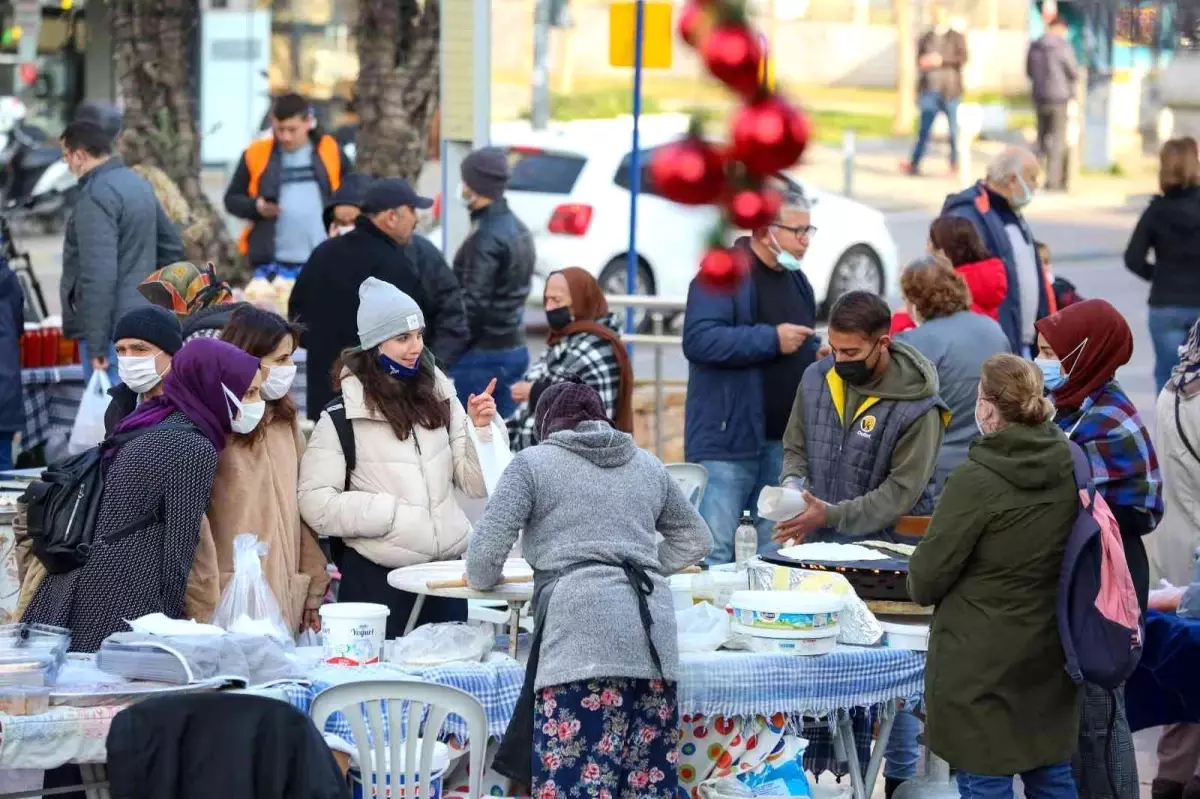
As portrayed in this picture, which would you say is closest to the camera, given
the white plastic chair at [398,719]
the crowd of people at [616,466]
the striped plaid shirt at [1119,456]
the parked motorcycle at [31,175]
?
the white plastic chair at [398,719]

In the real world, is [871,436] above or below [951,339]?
below

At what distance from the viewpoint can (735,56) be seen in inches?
34.5

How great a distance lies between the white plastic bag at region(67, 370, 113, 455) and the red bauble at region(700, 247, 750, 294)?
21.6ft

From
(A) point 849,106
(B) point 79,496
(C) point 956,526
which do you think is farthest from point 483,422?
(A) point 849,106

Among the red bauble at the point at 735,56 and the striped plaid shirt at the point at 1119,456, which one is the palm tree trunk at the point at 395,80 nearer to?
the striped plaid shirt at the point at 1119,456

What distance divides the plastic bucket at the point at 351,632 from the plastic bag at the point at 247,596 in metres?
0.19

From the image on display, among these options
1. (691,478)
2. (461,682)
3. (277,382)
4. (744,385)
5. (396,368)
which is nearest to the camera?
(461,682)


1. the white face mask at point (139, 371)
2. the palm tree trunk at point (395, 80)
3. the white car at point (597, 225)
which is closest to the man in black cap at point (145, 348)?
the white face mask at point (139, 371)

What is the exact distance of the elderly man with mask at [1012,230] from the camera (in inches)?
307

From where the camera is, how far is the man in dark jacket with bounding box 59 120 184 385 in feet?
25.1

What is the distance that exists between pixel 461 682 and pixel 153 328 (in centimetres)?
153

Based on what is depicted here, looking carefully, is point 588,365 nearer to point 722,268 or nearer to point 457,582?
point 457,582

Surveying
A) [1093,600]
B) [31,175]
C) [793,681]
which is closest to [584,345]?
[793,681]

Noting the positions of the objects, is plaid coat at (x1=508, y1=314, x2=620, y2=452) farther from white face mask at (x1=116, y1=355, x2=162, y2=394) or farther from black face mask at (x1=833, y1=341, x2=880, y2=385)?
white face mask at (x1=116, y1=355, x2=162, y2=394)
